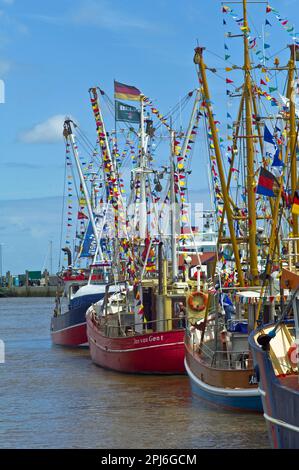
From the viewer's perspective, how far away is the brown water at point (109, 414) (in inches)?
1048

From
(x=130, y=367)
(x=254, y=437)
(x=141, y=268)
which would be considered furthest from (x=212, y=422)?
(x=141, y=268)

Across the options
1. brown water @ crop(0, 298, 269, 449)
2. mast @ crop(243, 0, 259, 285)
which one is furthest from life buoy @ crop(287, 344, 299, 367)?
mast @ crop(243, 0, 259, 285)

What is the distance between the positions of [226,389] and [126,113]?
25721 mm

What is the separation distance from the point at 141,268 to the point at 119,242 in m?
7.53

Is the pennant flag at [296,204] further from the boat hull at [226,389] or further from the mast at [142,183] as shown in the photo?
the mast at [142,183]

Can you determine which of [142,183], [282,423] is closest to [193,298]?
[142,183]

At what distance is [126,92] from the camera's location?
5219 cm

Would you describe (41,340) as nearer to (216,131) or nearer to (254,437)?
(216,131)

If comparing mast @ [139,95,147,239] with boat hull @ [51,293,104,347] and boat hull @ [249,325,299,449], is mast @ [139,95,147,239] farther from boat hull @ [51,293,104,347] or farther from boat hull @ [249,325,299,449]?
boat hull @ [249,325,299,449]

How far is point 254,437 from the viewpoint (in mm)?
26266

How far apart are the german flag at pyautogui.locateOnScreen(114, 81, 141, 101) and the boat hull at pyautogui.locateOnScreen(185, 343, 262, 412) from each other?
2200cm

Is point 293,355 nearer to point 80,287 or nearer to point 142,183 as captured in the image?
point 142,183

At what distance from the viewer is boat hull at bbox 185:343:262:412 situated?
28.3m

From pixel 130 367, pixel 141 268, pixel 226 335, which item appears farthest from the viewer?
pixel 141 268
